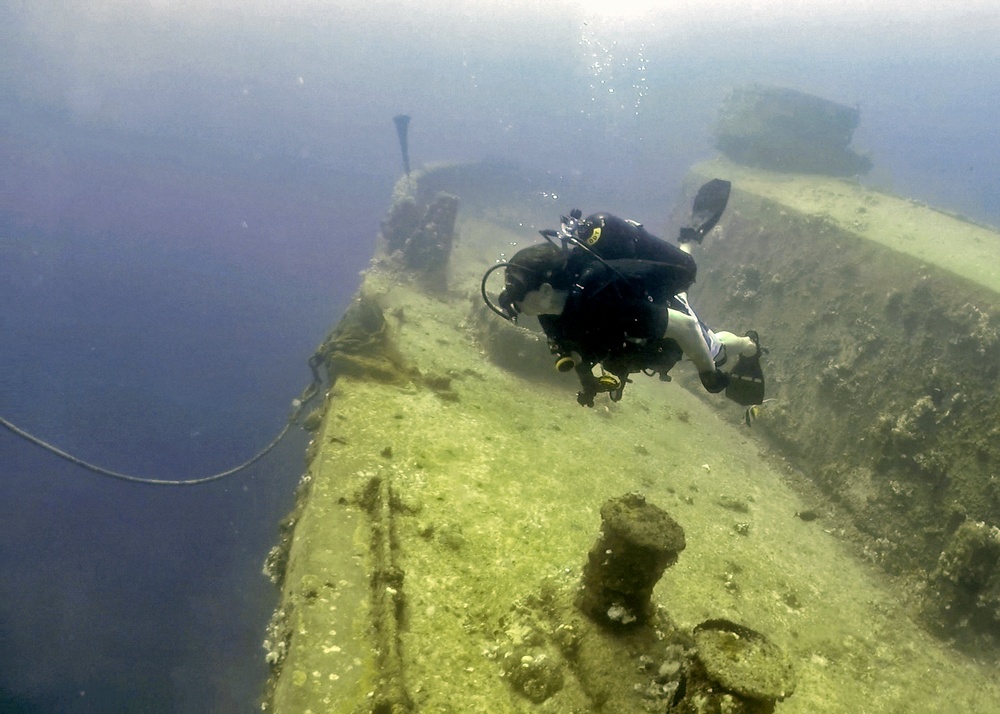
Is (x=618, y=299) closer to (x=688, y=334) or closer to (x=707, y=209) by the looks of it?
(x=688, y=334)

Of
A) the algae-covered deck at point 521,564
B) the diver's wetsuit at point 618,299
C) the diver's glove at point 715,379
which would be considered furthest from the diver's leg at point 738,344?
→ the algae-covered deck at point 521,564

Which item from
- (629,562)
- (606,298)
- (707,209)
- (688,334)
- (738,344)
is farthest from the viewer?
(707,209)

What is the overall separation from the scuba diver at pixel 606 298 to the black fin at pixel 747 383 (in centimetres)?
65

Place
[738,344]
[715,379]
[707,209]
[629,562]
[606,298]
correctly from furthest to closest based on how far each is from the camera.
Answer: [707,209] < [738,344] < [715,379] < [606,298] < [629,562]

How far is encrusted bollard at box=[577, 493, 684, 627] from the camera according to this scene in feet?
10.6

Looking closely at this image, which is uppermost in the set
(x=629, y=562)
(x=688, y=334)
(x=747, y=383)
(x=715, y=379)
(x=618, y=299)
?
(x=618, y=299)

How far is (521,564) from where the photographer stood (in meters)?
4.03

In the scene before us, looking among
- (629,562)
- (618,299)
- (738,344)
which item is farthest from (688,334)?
(629,562)

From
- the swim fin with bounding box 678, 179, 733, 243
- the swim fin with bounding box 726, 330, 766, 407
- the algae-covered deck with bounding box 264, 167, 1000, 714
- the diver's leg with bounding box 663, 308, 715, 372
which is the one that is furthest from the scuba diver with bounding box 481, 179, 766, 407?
the swim fin with bounding box 678, 179, 733, 243

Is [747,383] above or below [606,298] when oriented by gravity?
below

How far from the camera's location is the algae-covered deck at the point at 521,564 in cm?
298

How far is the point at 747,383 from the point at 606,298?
6.57 feet

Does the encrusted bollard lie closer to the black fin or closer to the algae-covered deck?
the algae-covered deck

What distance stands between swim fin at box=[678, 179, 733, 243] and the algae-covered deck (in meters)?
2.96
